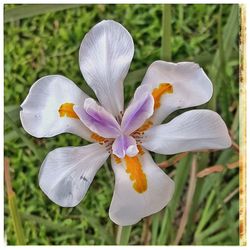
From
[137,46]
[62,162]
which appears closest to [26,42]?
[137,46]

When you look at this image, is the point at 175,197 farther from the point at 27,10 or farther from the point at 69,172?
the point at 27,10

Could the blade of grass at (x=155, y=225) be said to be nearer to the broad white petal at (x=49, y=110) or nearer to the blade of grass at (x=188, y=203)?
the blade of grass at (x=188, y=203)

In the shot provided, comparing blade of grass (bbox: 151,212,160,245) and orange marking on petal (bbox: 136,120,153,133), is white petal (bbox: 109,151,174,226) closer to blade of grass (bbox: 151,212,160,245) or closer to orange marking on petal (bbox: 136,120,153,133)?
orange marking on petal (bbox: 136,120,153,133)

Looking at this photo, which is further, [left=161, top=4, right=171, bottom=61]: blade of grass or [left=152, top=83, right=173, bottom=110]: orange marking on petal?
[left=161, top=4, right=171, bottom=61]: blade of grass

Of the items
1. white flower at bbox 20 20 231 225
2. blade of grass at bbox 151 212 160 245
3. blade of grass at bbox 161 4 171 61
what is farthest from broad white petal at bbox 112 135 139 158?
blade of grass at bbox 151 212 160 245

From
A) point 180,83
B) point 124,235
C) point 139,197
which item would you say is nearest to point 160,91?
point 180,83

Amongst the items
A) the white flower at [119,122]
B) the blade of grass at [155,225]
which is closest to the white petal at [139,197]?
the white flower at [119,122]
